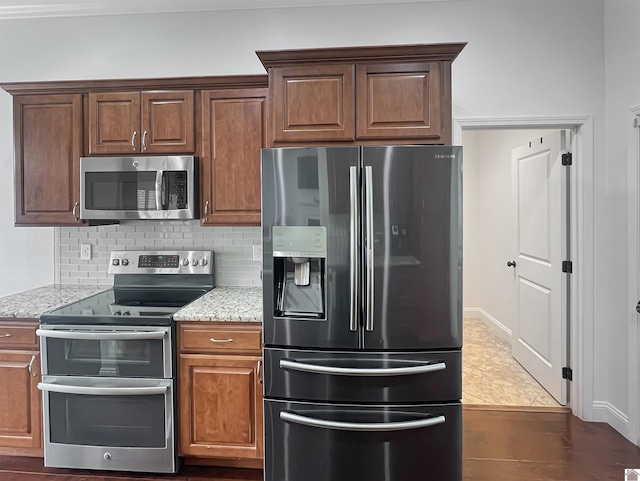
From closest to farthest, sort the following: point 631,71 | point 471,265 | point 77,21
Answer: point 631,71 < point 77,21 < point 471,265

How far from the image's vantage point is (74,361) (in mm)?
2385

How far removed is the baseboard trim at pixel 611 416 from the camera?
9.13 ft

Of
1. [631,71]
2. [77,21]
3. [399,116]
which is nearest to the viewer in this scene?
[399,116]

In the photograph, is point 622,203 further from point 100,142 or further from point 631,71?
point 100,142

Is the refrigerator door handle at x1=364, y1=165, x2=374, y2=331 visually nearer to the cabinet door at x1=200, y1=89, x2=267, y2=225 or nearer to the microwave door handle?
the cabinet door at x1=200, y1=89, x2=267, y2=225

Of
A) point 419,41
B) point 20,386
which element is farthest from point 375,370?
point 419,41

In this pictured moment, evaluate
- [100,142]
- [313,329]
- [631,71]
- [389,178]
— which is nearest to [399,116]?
[389,178]

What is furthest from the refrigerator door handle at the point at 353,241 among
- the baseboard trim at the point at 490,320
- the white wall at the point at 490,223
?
the baseboard trim at the point at 490,320

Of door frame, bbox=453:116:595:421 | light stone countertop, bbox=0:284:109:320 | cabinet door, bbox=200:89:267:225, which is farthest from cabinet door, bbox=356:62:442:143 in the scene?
light stone countertop, bbox=0:284:109:320

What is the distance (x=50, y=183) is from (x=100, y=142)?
0.44 m

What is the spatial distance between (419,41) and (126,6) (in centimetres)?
209

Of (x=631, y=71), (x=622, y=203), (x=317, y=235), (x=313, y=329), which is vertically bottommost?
(x=313, y=329)

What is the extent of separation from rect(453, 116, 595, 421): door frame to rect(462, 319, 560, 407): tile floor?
389 mm

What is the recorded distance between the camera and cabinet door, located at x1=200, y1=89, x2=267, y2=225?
2.70 meters
